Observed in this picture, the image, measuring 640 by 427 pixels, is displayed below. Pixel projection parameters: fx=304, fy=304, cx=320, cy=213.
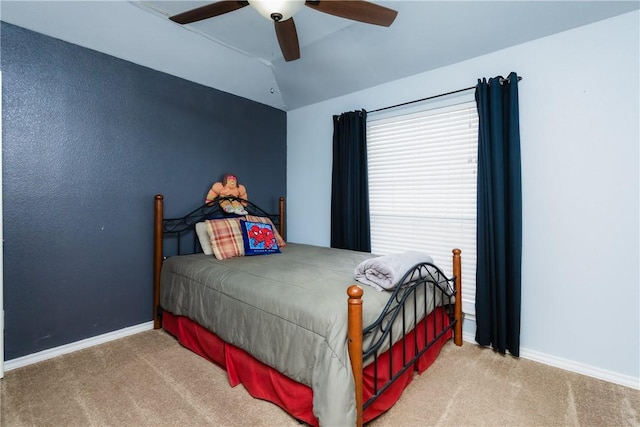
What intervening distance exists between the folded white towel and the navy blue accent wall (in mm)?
2063

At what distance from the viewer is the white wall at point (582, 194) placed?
1941mm

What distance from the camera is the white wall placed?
1.94 m

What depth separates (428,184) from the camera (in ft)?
9.29

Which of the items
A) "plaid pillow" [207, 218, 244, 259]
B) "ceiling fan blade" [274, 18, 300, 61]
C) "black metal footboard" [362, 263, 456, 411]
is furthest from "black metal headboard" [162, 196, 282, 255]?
"black metal footboard" [362, 263, 456, 411]

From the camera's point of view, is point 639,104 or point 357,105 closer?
point 639,104

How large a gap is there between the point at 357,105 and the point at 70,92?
255 cm

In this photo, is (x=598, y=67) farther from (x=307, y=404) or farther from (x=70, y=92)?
(x=70, y=92)

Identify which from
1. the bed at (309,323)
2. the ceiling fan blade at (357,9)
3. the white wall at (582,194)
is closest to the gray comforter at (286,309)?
the bed at (309,323)

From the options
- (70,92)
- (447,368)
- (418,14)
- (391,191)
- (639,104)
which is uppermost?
(418,14)

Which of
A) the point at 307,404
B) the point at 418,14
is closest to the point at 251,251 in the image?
the point at 307,404

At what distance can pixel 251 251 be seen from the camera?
2.76 m

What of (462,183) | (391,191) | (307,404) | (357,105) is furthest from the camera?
(357,105)

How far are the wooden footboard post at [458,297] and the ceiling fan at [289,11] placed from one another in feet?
5.61

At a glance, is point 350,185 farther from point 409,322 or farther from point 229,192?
point 409,322
